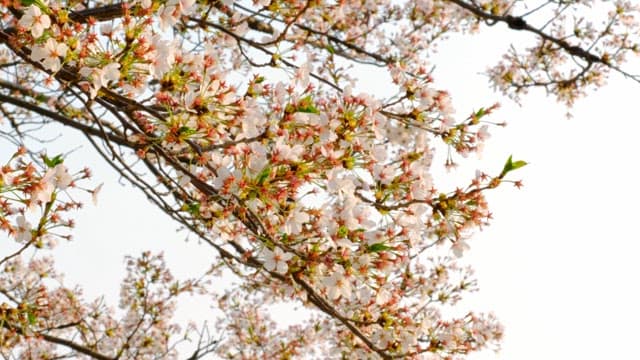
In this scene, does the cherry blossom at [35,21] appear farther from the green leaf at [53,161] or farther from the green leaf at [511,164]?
the green leaf at [511,164]

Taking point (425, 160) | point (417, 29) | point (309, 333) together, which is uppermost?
point (417, 29)

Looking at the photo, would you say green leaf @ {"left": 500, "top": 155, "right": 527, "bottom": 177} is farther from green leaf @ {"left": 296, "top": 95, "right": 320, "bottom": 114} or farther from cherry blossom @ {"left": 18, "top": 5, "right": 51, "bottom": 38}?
cherry blossom @ {"left": 18, "top": 5, "right": 51, "bottom": 38}

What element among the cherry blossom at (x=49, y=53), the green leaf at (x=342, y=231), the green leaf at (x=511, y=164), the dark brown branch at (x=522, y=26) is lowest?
the green leaf at (x=342, y=231)

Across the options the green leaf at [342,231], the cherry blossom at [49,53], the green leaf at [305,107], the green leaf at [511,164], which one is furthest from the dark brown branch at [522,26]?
the cherry blossom at [49,53]

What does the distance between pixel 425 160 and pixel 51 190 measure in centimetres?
176

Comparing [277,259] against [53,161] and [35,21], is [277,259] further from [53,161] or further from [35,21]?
[35,21]

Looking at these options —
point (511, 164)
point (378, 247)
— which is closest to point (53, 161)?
point (378, 247)

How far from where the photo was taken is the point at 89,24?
7.85 ft

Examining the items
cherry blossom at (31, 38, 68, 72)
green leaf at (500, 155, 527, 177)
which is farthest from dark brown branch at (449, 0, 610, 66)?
cherry blossom at (31, 38, 68, 72)

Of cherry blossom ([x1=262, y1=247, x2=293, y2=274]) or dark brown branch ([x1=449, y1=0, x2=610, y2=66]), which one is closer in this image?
cherry blossom ([x1=262, y1=247, x2=293, y2=274])

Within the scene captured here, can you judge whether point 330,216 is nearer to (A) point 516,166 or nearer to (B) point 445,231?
(B) point 445,231

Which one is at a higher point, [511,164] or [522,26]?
[522,26]

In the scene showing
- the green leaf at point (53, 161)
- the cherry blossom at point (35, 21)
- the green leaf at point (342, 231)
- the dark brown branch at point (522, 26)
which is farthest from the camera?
the dark brown branch at point (522, 26)

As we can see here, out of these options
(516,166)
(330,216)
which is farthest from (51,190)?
(516,166)
